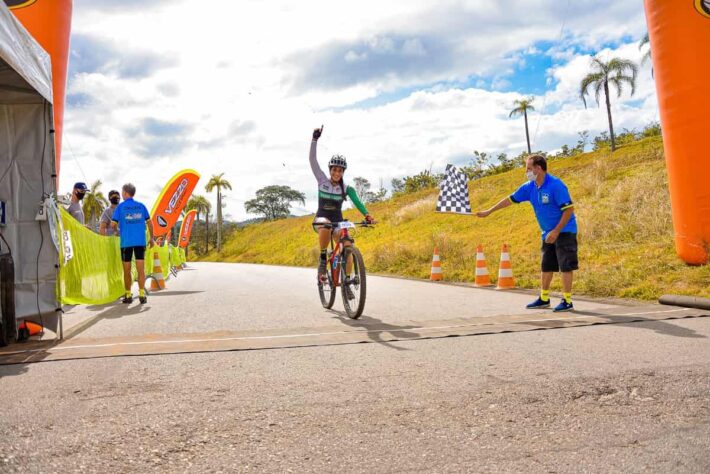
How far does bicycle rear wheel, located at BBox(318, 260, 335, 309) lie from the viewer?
24.0ft

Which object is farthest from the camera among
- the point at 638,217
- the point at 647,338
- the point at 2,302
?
the point at 638,217

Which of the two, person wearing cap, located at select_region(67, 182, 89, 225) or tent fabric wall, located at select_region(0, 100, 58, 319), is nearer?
tent fabric wall, located at select_region(0, 100, 58, 319)

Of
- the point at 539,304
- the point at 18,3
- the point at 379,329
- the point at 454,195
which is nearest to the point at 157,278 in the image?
the point at 18,3

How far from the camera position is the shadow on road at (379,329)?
4.88 metres

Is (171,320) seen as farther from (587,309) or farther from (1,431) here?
(587,309)

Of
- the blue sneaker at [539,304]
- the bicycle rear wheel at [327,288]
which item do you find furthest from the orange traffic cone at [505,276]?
the bicycle rear wheel at [327,288]

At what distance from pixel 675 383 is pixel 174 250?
26.6 metres

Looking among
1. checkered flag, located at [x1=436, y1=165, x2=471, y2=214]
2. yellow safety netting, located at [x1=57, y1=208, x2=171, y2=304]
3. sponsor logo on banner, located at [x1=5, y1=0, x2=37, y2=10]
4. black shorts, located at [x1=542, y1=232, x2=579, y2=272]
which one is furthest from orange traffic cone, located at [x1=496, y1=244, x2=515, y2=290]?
sponsor logo on banner, located at [x1=5, y1=0, x2=37, y2=10]

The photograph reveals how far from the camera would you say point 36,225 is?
5512 millimetres

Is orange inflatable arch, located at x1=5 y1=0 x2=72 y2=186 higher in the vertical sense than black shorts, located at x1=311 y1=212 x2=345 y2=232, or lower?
higher

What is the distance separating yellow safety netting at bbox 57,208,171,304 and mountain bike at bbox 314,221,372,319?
2.94 meters

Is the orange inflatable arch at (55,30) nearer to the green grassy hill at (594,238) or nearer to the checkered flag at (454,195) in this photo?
the checkered flag at (454,195)

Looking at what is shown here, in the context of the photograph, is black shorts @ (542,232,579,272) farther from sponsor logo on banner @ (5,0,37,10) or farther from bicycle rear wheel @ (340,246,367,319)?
sponsor logo on banner @ (5,0,37,10)

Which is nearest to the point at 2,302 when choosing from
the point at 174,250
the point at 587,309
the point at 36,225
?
the point at 36,225
